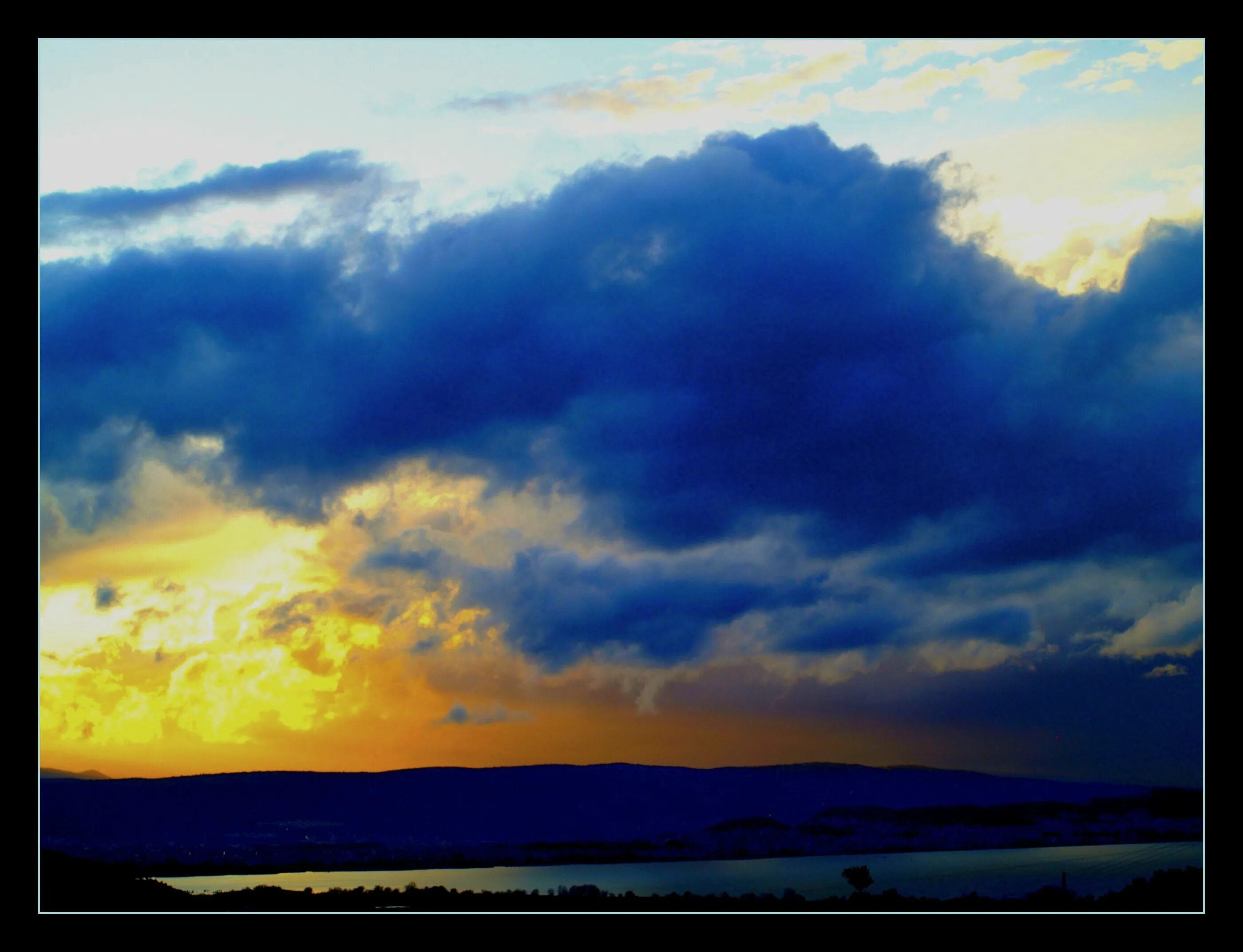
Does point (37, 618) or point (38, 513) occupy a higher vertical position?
point (38, 513)

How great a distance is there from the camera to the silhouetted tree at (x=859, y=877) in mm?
57594

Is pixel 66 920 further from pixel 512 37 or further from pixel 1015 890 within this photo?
pixel 1015 890

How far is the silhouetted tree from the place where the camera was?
5759cm

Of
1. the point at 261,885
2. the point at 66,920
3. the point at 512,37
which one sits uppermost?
the point at 512,37

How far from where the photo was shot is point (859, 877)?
59.9 meters
